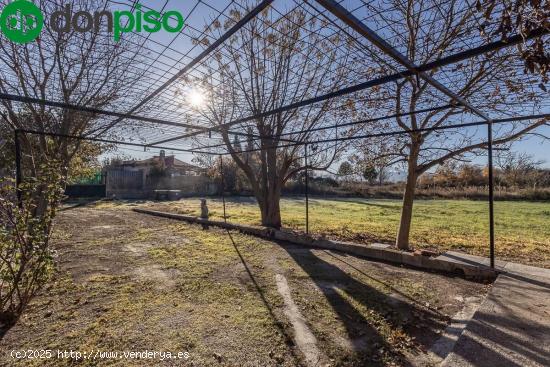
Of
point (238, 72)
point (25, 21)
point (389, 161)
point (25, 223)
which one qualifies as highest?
point (238, 72)

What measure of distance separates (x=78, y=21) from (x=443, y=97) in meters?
5.54

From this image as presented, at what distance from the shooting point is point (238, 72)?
6336 millimetres

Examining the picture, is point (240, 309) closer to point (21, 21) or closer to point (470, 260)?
point (470, 260)

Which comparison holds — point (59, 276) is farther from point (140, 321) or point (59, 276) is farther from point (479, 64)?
point (479, 64)

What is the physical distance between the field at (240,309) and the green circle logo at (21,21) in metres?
3.27

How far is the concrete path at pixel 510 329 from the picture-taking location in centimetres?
187

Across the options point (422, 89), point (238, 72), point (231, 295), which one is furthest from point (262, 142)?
point (231, 295)

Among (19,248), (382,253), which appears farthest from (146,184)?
(382,253)

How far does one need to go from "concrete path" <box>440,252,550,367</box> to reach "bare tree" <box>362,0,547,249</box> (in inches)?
76.7

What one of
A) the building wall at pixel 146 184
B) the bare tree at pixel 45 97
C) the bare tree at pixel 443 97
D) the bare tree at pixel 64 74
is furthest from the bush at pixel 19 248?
the building wall at pixel 146 184

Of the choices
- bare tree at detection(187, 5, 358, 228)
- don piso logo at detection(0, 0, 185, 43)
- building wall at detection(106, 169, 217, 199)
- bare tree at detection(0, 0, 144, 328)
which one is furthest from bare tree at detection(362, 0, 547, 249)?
building wall at detection(106, 169, 217, 199)

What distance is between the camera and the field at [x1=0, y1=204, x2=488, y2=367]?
2088 millimetres

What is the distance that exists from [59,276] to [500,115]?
705 centimetres

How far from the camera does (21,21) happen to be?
10.7 ft
